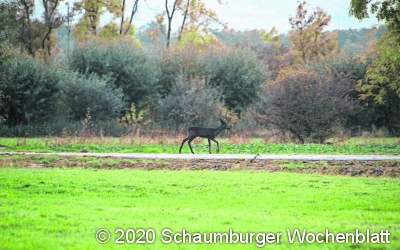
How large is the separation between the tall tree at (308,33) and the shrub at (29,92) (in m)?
32.5

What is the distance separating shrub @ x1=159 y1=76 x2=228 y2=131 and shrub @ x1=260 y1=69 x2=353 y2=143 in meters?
6.65

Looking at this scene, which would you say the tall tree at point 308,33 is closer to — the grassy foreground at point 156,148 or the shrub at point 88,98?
the shrub at point 88,98

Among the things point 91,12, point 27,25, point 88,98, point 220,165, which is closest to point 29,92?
point 88,98

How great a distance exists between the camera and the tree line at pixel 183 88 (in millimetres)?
40219

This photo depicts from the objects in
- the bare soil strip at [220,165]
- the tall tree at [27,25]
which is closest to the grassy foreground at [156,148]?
the bare soil strip at [220,165]

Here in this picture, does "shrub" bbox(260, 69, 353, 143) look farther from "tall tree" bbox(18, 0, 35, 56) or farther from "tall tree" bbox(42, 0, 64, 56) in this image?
"tall tree" bbox(18, 0, 35, 56)

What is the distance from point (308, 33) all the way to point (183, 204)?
61.8 metres

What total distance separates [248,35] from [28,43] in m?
81.1

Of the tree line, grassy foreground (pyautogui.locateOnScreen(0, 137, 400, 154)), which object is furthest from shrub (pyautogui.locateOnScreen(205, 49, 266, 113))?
grassy foreground (pyautogui.locateOnScreen(0, 137, 400, 154))

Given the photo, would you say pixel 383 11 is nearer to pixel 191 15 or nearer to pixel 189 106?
pixel 189 106

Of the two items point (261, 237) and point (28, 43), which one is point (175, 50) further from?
point (261, 237)

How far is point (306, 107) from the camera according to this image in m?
40.0

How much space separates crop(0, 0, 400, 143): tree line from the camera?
4022 cm

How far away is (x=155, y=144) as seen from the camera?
34.1 metres
